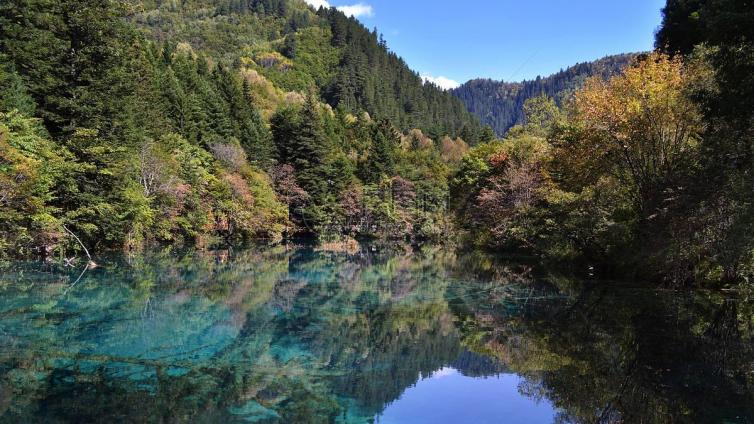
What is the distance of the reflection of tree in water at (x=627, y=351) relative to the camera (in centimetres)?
660

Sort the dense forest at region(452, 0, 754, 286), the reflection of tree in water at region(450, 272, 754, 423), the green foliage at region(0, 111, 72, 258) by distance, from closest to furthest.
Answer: the reflection of tree in water at region(450, 272, 754, 423) → the dense forest at region(452, 0, 754, 286) → the green foliage at region(0, 111, 72, 258)

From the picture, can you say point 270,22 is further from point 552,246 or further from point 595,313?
point 595,313

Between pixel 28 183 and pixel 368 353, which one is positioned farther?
pixel 28 183

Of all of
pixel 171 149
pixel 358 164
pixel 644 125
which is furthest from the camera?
pixel 358 164

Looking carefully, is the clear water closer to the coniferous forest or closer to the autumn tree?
the coniferous forest

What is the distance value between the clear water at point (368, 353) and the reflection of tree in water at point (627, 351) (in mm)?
36

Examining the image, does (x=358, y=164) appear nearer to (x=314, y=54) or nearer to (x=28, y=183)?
(x=28, y=183)

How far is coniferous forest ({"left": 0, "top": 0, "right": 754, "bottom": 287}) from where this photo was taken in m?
12.2

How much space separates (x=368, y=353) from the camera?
31.0 feet

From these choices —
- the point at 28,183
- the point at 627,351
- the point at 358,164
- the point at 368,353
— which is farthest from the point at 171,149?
the point at 627,351

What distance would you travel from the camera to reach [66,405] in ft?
21.5

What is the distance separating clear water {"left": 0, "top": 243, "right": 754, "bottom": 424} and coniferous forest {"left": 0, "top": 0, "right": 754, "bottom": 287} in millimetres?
2544

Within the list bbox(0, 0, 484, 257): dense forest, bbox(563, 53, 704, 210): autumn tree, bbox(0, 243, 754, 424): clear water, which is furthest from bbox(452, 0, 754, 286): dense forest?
bbox(0, 0, 484, 257): dense forest

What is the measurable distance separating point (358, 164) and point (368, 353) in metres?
42.8
